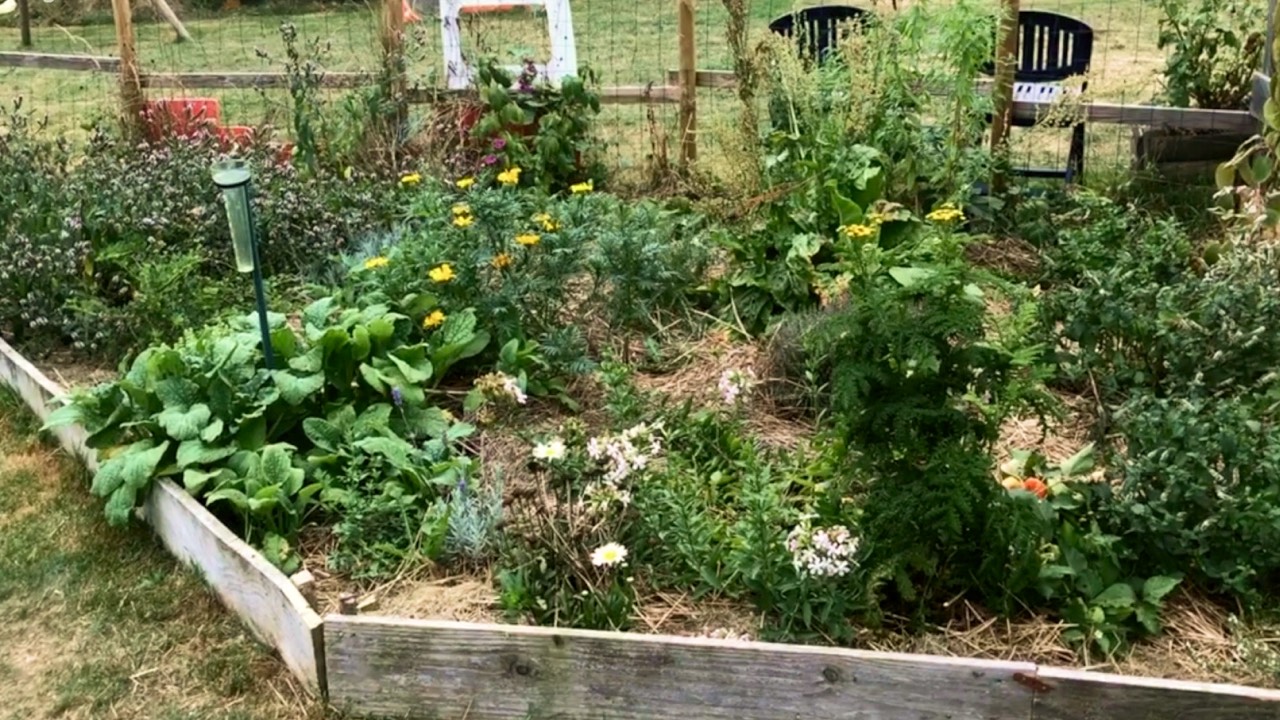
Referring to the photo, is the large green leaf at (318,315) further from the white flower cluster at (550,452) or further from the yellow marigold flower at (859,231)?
the yellow marigold flower at (859,231)

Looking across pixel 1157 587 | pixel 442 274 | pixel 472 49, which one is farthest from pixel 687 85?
pixel 1157 587

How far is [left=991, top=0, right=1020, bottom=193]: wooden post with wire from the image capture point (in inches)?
239

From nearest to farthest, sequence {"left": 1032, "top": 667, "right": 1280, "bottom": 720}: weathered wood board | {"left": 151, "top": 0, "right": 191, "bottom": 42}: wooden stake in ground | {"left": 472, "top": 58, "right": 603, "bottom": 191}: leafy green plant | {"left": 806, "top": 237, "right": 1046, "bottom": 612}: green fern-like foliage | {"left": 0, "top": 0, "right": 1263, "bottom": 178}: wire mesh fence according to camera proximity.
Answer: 1. {"left": 1032, "top": 667, "right": 1280, "bottom": 720}: weathered wood board
2. {"left": 806, "top": 237, "right": 1046, "bottom": 612}: green fern-like foliage
3. {"left": 472, "top": 58, "right": 603, "bottom": 191}: leafy green plant
4. {"left": 0, "top": 0, "right": 1263, "bottom": 178}: wire mesh fence
5. {"left": 151, "top": 0, "right": 191, "bottom": 42}: wooden stake in ground

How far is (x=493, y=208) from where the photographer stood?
4715 millimetres

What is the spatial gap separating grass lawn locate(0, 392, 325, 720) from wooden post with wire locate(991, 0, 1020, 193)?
4.21 m

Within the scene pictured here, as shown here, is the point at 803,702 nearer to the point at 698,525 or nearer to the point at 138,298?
the point at 698,525

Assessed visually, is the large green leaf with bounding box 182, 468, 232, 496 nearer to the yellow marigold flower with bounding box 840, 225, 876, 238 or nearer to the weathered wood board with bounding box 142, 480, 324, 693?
the weathered wood board with bounding box 142, 480, 324, 693

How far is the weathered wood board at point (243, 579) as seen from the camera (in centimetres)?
312

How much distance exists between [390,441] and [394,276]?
0.97 metres

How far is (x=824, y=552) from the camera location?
9.83ft

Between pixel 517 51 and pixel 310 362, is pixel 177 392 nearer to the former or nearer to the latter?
pixel 310 362

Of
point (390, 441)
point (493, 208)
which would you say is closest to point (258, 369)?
point (390, 441)

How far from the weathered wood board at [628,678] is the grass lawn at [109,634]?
0.25 meters

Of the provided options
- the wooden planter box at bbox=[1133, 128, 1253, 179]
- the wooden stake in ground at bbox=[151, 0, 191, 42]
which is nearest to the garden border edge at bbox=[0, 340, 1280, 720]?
the wooden planter box at bbox=[1133, 128, 1253, 179]
